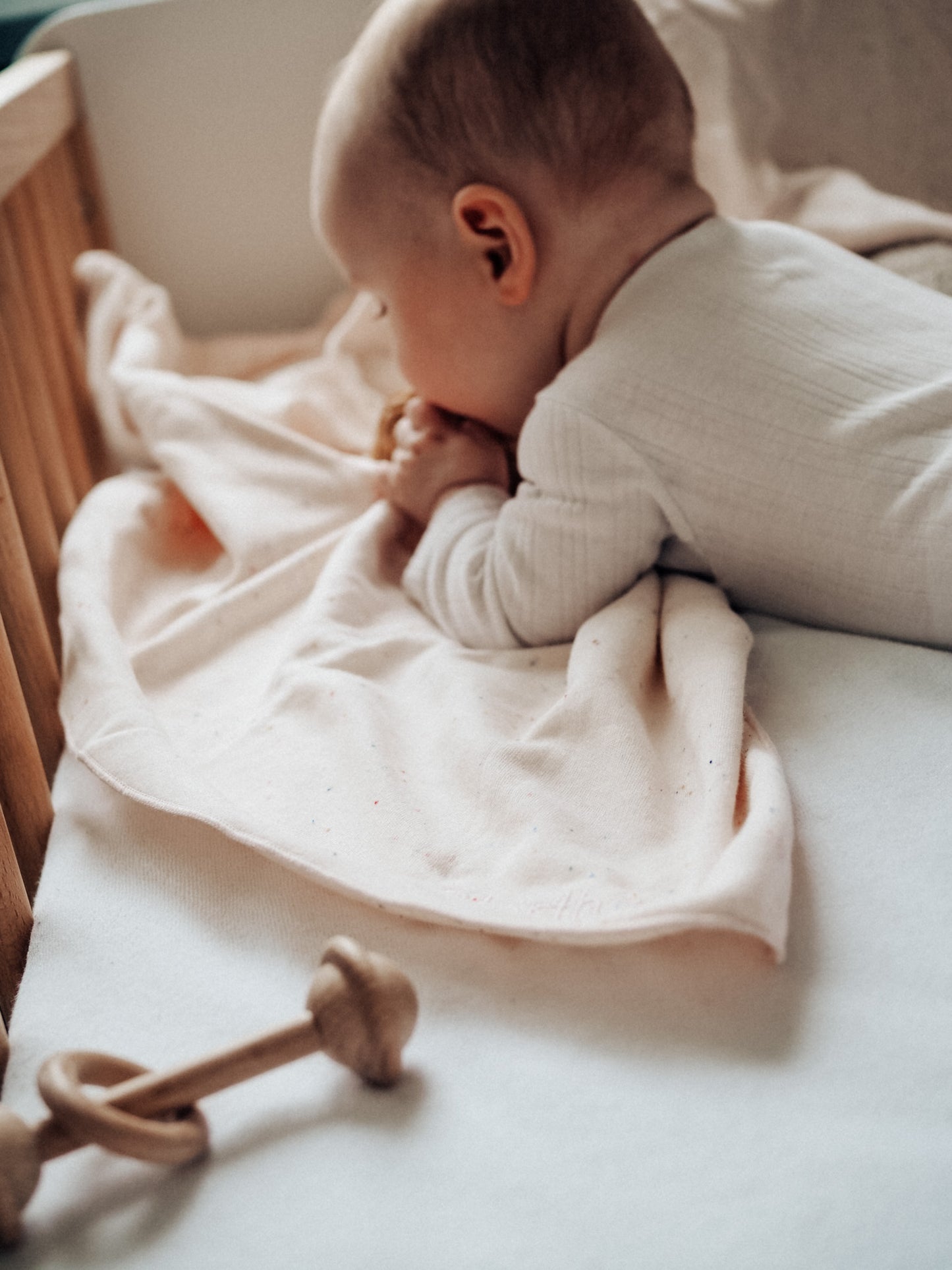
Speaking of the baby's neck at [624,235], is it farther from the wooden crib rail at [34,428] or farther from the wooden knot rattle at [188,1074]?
the wooden knot rattle at [188,1074]

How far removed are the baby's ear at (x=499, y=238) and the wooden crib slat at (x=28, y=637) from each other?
1.12 feet

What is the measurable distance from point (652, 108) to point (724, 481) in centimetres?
26

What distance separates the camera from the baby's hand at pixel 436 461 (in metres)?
0.92

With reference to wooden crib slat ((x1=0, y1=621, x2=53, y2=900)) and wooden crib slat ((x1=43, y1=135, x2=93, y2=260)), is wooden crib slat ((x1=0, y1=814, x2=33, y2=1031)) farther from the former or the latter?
wooden crib slat ((x1=43, y1=135, x2=93, y2=260))

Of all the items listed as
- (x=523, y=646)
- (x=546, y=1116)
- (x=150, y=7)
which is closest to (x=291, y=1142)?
(x=546, y=1116)

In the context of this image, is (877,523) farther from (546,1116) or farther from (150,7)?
(150,7)

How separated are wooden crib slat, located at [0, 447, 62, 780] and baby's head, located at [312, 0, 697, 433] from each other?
0.31 m

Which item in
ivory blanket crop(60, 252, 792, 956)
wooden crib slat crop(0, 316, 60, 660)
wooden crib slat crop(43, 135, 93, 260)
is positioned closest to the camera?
ivory blanket crop(60, 252, 792, 956)

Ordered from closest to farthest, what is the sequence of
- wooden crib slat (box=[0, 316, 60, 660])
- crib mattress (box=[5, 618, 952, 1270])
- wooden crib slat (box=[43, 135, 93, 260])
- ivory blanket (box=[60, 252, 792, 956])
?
crib mattress (box=[5, 618, 952, 1270]) < ivory blanket (box=[60, 252, 792, 956]) < wooden crib slat (box=[0, 316, 60, 660]) < wooden crib slat (box=[43, 135, 93, 260])

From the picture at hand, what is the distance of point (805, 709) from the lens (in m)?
0.66

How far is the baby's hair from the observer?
73cm

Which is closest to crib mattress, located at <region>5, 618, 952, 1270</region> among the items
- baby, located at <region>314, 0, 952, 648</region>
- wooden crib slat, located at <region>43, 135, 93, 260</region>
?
baby, located at <region>314, 0, 952, 648</region>

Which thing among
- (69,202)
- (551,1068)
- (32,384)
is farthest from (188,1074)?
(69,202)

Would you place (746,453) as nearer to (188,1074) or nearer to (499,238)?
(499,238)
